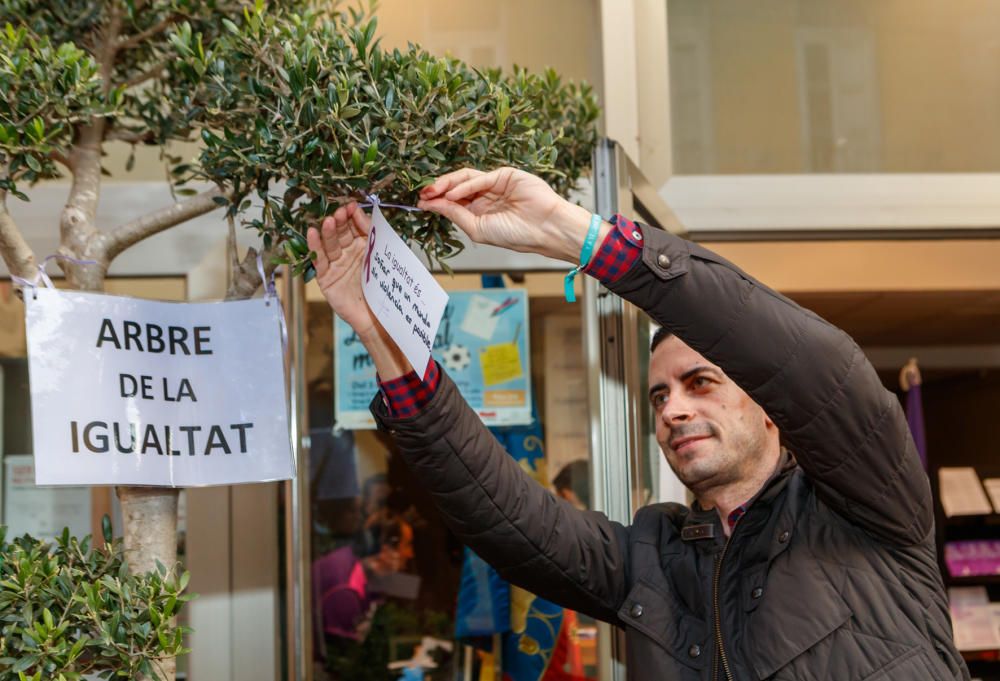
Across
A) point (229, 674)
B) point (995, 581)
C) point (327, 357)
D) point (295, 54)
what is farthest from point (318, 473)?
point (995, 581)

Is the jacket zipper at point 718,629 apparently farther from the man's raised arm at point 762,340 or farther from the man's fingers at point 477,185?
the man's fingers at point 477,185

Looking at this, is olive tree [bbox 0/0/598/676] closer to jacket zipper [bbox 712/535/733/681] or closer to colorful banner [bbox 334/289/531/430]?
jacket zipper [bbox 712/535/733/681]

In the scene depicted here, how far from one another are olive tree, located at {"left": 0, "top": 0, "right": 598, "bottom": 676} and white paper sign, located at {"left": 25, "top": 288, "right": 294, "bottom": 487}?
106 millimetres

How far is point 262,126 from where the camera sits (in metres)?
1.59

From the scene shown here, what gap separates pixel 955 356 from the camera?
5.51 m

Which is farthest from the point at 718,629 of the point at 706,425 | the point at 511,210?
the point at 511,210

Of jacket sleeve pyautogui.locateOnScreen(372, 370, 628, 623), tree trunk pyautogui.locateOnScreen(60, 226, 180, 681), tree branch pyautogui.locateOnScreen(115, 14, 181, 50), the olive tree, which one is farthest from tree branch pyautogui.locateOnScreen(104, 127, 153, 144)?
jacket sleeve pyautogui.locateOnScreen(372, 370, 628, 623)

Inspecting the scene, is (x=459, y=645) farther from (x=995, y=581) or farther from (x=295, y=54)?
(x=995, y=581)

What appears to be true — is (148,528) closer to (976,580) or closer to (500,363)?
(500,363)

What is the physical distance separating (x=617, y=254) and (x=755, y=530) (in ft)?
1.81

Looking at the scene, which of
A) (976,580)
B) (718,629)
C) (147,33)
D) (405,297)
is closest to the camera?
(405,297)

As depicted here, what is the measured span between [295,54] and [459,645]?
1851 millimetres

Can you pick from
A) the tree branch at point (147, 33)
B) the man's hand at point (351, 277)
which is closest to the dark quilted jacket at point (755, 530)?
the man's hand at point (351, 277)

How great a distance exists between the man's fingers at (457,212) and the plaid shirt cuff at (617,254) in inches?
7.7
